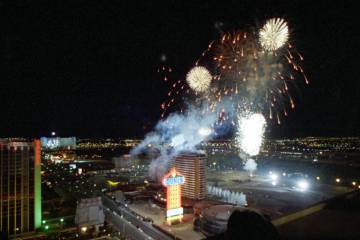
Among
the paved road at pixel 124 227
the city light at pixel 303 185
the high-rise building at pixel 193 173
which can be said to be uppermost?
the high-rise building at pixel 193 173

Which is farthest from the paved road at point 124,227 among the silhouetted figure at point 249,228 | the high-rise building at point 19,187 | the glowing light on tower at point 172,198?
the silhouetted figure at point 249,228

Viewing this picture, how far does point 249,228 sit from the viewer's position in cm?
476

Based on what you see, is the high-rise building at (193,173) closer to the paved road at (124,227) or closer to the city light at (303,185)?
the paved road at (124,227)

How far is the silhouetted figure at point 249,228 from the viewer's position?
4.75 meters

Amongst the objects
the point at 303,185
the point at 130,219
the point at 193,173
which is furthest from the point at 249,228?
the point at 303,185

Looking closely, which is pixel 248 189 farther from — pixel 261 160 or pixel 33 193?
pixel 261 160

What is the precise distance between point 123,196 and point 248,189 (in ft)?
74.2

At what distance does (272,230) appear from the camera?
4.89 meters

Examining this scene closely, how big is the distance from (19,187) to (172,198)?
740 inches

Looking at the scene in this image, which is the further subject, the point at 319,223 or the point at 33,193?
the point at 33,193

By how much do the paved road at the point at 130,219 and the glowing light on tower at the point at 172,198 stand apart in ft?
9.39

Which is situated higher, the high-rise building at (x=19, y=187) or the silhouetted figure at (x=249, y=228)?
the silhouetted figure at (x=249, y=228)

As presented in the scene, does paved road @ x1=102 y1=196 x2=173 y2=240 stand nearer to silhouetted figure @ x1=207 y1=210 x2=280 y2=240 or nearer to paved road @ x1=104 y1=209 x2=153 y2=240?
paved road @ x1=104 y1=209 x2=153 y2=240

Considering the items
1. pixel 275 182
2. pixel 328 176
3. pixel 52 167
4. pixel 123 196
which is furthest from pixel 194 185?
pixel 52 167
